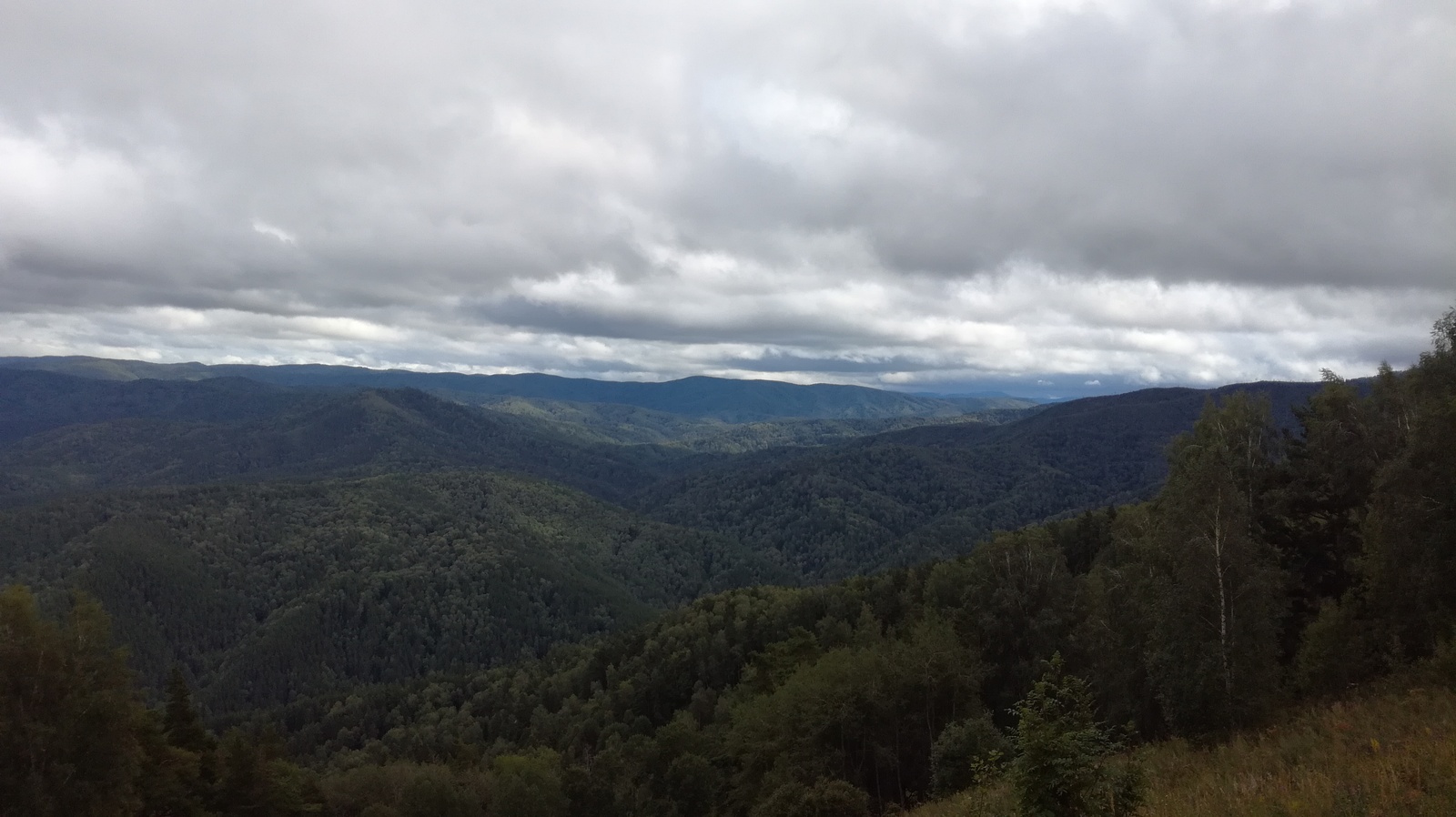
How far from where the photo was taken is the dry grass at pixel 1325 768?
40.2ft

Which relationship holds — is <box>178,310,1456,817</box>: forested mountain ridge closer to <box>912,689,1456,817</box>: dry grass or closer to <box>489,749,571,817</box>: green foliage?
<box>912,689,1456,817</box>: dry grass

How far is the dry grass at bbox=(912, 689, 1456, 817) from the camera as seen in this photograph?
12242mm

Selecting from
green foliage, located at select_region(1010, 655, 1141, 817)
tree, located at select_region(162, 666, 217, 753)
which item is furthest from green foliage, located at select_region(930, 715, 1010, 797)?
tree, located at select_region(162, 666, 217, 753)

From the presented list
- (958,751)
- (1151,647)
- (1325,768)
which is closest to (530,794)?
(958,751)

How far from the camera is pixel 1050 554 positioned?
163 ft

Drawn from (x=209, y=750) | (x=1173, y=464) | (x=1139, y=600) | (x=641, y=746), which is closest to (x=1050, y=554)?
(x=1173, y=464)

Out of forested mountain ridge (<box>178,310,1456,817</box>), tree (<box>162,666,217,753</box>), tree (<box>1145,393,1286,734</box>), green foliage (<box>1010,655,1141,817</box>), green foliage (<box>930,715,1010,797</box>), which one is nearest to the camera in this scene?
green foliage (<box>1010,655,1141,817</box>)

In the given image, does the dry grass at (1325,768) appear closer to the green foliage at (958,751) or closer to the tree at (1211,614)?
the tree at (1211,614)

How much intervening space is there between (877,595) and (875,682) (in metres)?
53.2

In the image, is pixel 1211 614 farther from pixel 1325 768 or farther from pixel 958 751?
pixel 958 751

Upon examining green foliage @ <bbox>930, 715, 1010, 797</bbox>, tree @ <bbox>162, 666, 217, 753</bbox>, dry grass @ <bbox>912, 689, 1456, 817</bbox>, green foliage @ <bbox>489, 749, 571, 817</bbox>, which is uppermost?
dry grass @ <bbox>912, 689, 1456, 817</bbox>

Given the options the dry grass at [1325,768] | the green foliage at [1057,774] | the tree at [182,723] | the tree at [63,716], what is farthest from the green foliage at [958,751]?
Answer: the tree at [182,723]

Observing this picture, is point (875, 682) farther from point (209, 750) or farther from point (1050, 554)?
point (209, 750)

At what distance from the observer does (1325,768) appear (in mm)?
16156
